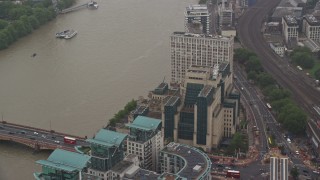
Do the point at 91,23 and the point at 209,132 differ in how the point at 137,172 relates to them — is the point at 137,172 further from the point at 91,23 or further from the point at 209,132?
the point at 91,23

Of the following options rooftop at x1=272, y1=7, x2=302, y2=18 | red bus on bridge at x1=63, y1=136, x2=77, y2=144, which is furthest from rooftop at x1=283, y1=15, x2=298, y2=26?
red bus on bridge at x1=63, y1=136, x2=77, y2=144

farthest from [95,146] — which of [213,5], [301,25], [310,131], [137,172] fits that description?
[213,5]

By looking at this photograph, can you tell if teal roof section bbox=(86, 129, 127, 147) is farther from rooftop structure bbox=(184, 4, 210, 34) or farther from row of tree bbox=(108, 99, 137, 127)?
rooftop structure bbox=(184, 4, 210, 34)

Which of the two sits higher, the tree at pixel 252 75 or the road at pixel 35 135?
the tree at pixel 252 75

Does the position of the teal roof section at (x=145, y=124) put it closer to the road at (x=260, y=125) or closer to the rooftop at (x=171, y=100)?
the rooftop at (x=171, y=100)

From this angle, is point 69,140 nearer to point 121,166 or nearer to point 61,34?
point 121,166

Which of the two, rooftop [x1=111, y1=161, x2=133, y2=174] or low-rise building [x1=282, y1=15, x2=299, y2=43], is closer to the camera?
rooftop [x1=111, y1=161, x2=133, y2=174]

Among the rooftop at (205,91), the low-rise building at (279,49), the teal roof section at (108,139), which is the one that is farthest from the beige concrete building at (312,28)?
the teal roof section at (108,139)
